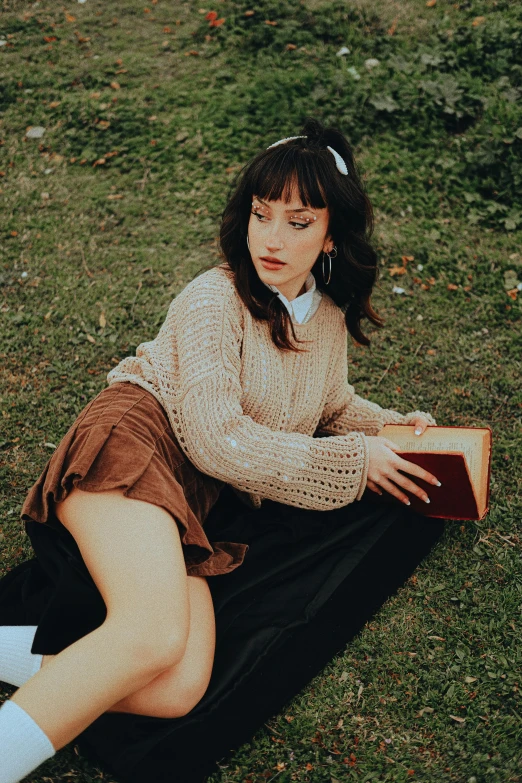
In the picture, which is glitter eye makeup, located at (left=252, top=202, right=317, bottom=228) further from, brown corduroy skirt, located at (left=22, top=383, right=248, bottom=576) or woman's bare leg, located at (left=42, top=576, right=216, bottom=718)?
woman's bare leg, located at (left=42, top=576, right=216, bottom=718)

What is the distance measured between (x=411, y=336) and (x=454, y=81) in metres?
2.34

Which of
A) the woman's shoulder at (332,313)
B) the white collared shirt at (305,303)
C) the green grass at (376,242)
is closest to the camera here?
the green grass at (376,242)

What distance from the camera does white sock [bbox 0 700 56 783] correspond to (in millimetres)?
2211

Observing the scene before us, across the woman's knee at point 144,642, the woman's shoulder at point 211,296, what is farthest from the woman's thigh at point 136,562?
the woman's shoulder at point 211,296

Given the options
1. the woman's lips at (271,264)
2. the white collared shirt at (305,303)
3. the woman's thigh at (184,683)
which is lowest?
the woman's thigh at (184,683)

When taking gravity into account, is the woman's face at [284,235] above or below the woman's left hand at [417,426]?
above

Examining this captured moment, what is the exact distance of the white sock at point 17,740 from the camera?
7.25ft

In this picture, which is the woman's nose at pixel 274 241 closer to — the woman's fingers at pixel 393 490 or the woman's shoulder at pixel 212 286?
the woman's shoulder at pixel 212 286

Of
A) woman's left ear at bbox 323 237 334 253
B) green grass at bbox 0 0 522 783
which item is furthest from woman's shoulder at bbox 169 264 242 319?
green grass at bbox 0 0 522 783

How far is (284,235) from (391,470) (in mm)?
1001

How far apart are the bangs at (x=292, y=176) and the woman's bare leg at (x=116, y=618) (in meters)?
1.22

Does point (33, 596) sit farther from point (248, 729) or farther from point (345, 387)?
point (345, 387)

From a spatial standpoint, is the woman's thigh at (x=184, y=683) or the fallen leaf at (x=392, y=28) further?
the fallen leaf at (x=392, y=28)

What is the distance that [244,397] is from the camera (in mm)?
3021
